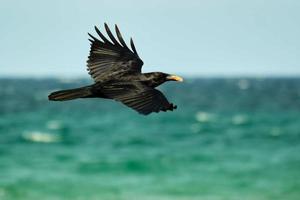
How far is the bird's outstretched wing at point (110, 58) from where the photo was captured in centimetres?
1194

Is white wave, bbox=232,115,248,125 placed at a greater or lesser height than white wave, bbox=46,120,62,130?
greater

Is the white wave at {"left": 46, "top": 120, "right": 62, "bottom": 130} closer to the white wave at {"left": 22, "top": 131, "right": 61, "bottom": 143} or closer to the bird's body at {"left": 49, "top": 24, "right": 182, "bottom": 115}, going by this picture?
the white wave at {"left": 22, "top": 131, "right": 61, "bottom": 143}

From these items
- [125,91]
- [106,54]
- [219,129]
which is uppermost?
[219,129]

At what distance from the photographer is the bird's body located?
10445 mm

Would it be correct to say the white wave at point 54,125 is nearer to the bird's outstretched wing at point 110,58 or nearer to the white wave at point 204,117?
the white wave at point 204,117

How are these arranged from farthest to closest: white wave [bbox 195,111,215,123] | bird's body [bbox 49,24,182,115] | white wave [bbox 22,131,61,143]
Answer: white wave [bbox 195,111,215,123] → white wave [bbox 22,131,61,143] → bird's body [bbox 49,24,182,115]

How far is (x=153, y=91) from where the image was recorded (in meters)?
10.7

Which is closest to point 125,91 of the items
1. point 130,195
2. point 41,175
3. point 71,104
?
point 130,195

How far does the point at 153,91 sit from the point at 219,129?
48.1 meters

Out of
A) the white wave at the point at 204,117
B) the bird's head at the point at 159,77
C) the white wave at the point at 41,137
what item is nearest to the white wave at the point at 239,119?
the white wave at the point at 204,117

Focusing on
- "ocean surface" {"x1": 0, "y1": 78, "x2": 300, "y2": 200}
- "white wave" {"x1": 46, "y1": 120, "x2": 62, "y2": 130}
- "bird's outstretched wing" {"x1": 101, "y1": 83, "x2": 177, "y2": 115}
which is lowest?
"bird's outstretched wing" {"x1": 101, "y1": 83, "x2": 177, "y2": 115}

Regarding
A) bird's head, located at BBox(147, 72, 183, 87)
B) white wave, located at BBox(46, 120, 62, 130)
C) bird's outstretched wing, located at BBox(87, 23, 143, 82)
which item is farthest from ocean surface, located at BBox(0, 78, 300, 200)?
bird's head, located at BBox(147, 72, 183, 87)

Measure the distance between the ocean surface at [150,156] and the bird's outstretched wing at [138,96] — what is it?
25.9 metres

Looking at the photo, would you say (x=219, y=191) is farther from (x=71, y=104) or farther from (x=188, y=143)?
(x=71, y=104)
